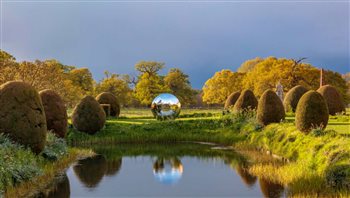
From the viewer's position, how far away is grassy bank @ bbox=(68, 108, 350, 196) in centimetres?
1234

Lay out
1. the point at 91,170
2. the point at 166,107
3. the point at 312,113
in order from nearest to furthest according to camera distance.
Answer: the point at 91,170, the point at 312,113, the point at 166,107

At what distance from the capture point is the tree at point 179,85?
66.4m

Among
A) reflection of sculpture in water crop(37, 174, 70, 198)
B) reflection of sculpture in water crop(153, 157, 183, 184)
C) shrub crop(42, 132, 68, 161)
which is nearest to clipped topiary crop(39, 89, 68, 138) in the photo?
shrub crop(42, 132, 68, 161)

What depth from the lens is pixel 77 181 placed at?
15.2 meters

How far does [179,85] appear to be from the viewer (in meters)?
67.1

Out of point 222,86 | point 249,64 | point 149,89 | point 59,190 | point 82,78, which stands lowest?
point 59,190

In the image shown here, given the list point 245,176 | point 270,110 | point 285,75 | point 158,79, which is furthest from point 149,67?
point 245,176

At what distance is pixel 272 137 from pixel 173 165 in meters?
6.16

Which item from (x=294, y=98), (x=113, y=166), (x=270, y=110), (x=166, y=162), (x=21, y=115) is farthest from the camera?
(x=294, y=98)

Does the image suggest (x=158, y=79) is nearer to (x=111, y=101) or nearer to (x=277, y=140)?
(x=111, y=101)

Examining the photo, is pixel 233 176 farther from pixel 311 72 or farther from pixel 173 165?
pixel 311 72

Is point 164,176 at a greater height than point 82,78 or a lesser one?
lesser

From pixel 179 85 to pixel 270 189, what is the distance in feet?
178

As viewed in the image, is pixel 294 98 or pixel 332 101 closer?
pixel 332 101
